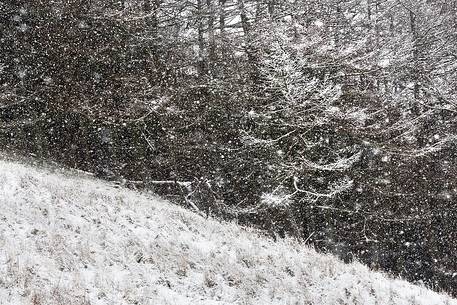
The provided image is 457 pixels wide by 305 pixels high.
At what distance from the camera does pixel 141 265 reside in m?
8.05

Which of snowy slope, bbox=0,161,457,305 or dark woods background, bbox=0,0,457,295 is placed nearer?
snowy slope, bbox=0,161,457,305

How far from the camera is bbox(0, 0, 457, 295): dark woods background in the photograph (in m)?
16.0

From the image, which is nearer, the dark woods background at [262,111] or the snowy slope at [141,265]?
the snowy slope at [141,265]

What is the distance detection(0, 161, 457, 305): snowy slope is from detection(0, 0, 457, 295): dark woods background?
18.7 feet

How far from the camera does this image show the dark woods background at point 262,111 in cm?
1598

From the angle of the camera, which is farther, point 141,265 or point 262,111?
point 262,111

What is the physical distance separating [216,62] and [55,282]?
13.1 m

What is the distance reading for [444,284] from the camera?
20.9 m

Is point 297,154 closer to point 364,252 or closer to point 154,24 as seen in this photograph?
point 364,252

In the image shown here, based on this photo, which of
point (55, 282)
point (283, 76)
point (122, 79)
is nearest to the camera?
point (55, 282)

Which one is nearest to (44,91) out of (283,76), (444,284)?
(283,76)

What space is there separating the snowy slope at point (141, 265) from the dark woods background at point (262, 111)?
224 inches

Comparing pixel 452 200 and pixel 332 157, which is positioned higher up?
pixel 332 157

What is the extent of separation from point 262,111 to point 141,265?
28.7ft
